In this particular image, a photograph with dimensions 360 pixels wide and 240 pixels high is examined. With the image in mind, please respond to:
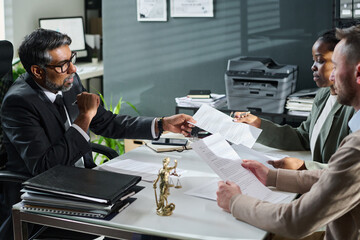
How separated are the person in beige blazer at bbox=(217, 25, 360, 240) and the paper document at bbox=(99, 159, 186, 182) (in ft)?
1.37

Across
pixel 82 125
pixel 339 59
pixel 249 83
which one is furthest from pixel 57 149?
pixel 249 83

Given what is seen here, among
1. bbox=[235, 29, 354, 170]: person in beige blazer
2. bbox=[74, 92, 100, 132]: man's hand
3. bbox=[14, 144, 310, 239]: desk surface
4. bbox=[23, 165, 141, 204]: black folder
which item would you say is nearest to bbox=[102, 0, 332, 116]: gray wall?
bbox=[235, 29, 354, 170]: person in beige blazer

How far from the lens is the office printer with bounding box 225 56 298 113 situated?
10.7 feet

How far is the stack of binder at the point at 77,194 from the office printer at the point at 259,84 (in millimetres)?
1762

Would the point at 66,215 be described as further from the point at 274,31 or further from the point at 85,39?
the point at 85,39

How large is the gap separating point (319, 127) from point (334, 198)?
1043mm

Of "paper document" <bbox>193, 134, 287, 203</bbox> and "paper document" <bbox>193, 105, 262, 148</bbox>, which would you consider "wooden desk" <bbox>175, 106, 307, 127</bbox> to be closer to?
"paper document" <bbox>193, 105, 262, 148</bbox>

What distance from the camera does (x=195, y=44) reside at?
3971 mm

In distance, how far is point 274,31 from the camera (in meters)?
3.69

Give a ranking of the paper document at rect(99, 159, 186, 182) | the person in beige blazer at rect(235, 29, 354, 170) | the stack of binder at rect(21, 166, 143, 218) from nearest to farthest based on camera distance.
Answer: the stack of binder at rect(21, 166, 143, 218)
the paper document at rect(99, 159, 186, 182)
the person in beige blazer at rect(235, 29, 354, 170)

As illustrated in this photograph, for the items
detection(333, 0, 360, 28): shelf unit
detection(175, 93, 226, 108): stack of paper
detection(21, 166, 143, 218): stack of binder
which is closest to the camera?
detection(21, 166, 143, 218): stack of binder

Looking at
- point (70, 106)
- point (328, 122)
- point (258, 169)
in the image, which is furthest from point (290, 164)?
point (70, 106)

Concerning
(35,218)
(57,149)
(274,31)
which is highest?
(274,31)

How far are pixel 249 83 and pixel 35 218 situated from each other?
204 centimetres
